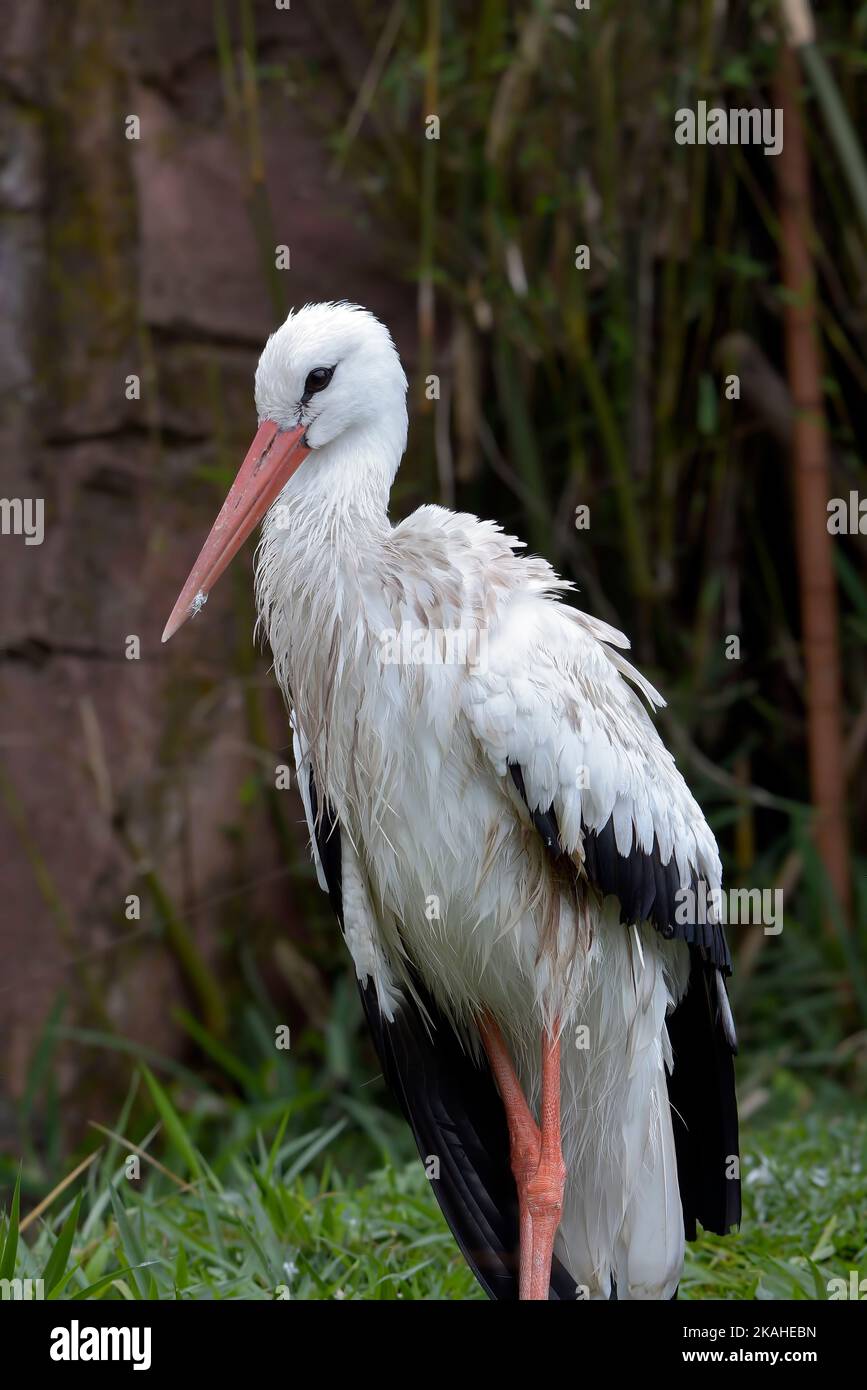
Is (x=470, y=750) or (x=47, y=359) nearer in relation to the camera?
(x=470, y=750)

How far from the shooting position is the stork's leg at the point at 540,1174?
205 cm

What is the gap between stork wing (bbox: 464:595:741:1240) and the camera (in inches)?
75.6

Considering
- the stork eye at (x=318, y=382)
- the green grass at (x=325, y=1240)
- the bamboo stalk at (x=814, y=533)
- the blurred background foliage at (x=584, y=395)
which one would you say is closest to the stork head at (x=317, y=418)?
the stork eye at (x=318, y=382)

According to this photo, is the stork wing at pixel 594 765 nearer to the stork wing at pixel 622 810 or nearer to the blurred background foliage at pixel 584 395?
the stork wing at pixel 622 810

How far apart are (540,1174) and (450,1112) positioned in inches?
7.7

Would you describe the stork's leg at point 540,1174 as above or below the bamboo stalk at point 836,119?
below

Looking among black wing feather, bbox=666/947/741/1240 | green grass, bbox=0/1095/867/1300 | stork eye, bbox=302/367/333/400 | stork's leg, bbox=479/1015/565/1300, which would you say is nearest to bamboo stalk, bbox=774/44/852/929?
green grass, bbox=0/1095/867/1300

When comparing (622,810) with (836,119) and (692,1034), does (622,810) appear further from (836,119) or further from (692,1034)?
(836,119)

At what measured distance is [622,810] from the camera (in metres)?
2.04

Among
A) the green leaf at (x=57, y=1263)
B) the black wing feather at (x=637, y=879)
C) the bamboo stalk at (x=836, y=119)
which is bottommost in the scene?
the green leaf at (x=57, y=1263)
